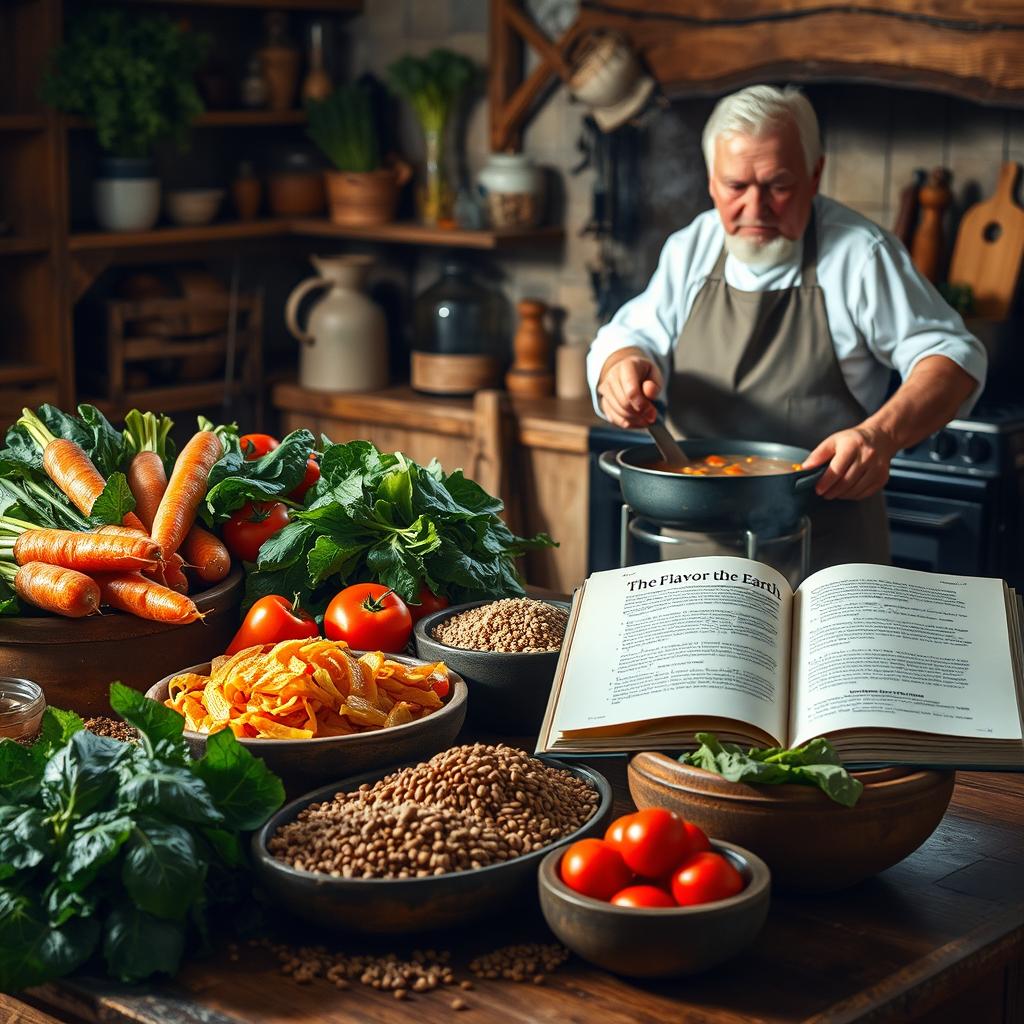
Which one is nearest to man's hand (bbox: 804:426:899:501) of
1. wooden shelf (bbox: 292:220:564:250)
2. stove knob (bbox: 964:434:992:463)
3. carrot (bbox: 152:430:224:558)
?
stove knob (bbox: 964:434:992:463)

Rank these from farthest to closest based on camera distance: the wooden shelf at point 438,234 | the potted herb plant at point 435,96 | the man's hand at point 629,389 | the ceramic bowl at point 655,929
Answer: the potted herb plant at point 435,96 < the wooden shelf at point 438,234 < the man's hand at point 629,389 < the ceramic bowl at point 655,929

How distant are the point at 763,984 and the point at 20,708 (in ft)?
2.65

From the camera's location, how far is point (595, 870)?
1241mm

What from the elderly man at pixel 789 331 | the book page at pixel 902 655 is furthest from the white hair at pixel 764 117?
the book page at pixel 902 655

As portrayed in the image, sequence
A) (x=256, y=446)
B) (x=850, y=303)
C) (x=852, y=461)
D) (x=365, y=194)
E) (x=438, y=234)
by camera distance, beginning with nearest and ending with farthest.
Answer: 1. (x=256, y=446)
2. (x=852, y=461)
3. (x=850, y=303)
4. (x=438, y=234)
5. (x=365, y=194)

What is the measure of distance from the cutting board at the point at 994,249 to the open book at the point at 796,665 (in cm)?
226

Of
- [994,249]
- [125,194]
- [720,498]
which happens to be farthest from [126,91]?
[720,498]

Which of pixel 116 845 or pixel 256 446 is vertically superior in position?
pixel 256 446

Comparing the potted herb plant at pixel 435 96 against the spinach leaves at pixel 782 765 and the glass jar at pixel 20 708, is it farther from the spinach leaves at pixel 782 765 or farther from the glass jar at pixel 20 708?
the spinach leaves at pixel 782 765

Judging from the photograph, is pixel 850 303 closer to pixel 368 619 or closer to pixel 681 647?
pixel 368 619

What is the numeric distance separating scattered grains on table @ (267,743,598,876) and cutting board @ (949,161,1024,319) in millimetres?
2598

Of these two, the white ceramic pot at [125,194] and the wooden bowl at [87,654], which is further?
the white ceramic pot at [125,194]

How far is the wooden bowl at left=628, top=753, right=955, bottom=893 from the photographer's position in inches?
52.6

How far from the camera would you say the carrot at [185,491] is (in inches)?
74.1
